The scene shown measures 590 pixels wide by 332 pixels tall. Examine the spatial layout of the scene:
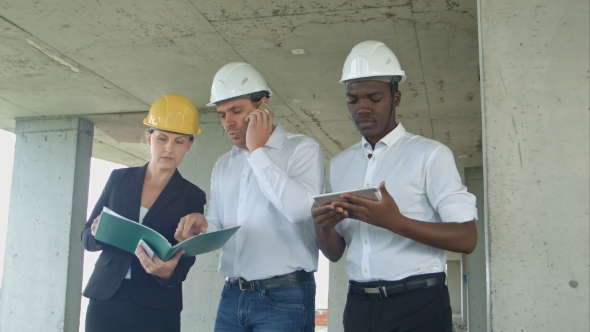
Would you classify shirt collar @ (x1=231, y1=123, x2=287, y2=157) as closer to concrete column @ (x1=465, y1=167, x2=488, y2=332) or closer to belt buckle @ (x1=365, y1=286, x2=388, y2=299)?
belt buckle @ (x1=365, y1=286, x2=388, y2=299)

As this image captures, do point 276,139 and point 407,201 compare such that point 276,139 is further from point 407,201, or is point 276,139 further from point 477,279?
point 477,279

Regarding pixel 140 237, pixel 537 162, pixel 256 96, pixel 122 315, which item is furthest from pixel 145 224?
pixel 537 162

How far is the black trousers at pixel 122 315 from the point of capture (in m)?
2.73

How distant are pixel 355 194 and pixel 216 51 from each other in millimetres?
4388

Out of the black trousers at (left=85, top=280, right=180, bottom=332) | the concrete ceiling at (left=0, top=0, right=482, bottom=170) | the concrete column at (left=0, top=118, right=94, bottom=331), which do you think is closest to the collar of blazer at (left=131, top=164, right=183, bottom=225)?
the black trousers at (left=85, top=280, right=180, bottom=332)

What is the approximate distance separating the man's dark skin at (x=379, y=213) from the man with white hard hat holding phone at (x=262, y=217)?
0.18 meters

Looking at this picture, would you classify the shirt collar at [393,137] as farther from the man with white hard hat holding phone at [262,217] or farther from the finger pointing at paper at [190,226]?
the finger pointing at paper at [190,226]

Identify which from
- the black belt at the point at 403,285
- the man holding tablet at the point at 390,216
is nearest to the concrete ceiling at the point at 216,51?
the man holding tablet at the point at 390,216

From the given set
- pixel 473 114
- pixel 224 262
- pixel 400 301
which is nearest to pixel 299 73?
pixel 473 114

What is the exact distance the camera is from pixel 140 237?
8.51 ft

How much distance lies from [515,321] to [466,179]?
11934mm

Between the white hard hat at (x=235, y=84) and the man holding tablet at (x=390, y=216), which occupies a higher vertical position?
the white hard hat at (x=235, y=84)

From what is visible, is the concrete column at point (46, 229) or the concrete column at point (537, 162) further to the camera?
the concrete column at point (46, 229)

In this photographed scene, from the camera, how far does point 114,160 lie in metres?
13.3
